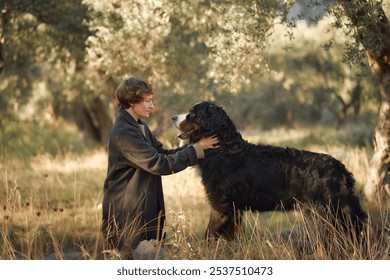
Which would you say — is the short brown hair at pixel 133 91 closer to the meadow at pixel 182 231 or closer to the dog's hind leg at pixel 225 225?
the meadow at pixel 182 231

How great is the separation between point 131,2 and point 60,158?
5.52 metres

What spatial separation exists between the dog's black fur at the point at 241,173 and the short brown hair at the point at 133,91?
0.67 m

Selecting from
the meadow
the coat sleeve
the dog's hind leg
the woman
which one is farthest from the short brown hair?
the dog's hind leg

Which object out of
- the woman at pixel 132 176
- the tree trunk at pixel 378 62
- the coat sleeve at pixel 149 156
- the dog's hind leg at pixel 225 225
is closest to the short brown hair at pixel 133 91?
the woman at pixel 132 176

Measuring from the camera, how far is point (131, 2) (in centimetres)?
1126

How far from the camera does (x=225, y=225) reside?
5.80 metres

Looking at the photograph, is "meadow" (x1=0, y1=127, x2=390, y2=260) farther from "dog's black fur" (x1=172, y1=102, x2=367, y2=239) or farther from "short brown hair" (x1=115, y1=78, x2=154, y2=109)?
"short brown hair" (x1=115, y1=78, x2=154, y2=109)

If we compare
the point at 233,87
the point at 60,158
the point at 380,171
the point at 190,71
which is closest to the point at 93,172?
the point at 60,158

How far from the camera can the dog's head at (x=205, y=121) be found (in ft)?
19.2

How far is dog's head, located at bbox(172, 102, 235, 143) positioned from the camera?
5840mm

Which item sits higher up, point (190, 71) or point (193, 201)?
point (190, 71)

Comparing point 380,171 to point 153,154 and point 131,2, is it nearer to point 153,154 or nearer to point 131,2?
point 153,154

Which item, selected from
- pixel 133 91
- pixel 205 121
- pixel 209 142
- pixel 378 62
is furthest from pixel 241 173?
pixel 378 62
